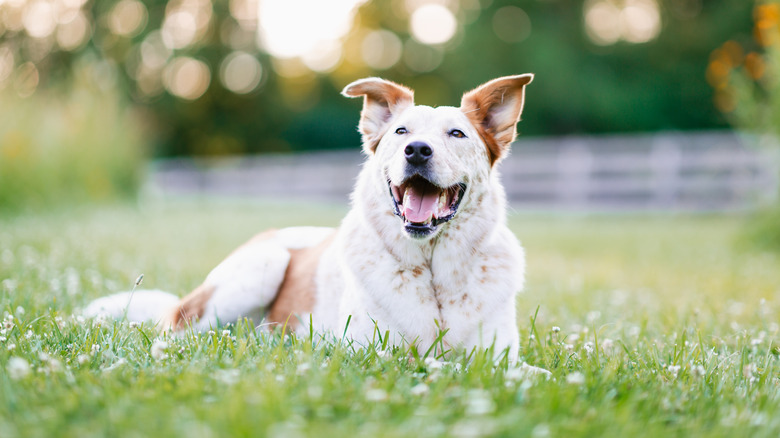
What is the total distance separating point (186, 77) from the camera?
3838cm

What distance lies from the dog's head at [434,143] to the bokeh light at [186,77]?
1447 inches

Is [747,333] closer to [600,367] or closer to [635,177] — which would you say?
[600,367]

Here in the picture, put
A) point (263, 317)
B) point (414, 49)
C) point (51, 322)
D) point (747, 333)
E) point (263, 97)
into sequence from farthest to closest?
point (263, 97) → point (414, 49) → point (263, 317) → point (747, 333) → point (51, 322)

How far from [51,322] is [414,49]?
36.0m

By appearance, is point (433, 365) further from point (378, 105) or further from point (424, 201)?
point (378, 105)

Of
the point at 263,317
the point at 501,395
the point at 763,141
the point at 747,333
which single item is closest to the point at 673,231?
the point at 763,141

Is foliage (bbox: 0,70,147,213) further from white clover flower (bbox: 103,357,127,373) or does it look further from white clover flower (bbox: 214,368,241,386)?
white clover flower (bbox: 214,368,241,386)

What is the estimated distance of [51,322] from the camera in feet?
9.62

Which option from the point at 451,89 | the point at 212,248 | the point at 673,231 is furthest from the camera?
the point at 451,89

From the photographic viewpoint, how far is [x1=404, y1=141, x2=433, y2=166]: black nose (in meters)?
2.95

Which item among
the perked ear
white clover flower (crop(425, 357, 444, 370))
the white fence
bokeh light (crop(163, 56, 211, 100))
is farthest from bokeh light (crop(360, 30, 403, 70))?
white clover flower (crop(425, 357, 444, 370))

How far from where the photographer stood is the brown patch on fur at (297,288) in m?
3.55

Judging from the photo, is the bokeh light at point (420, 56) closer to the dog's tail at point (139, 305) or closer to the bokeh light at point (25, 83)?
the bokeh light at point (25, 83)

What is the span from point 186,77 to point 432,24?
52.0 ft
